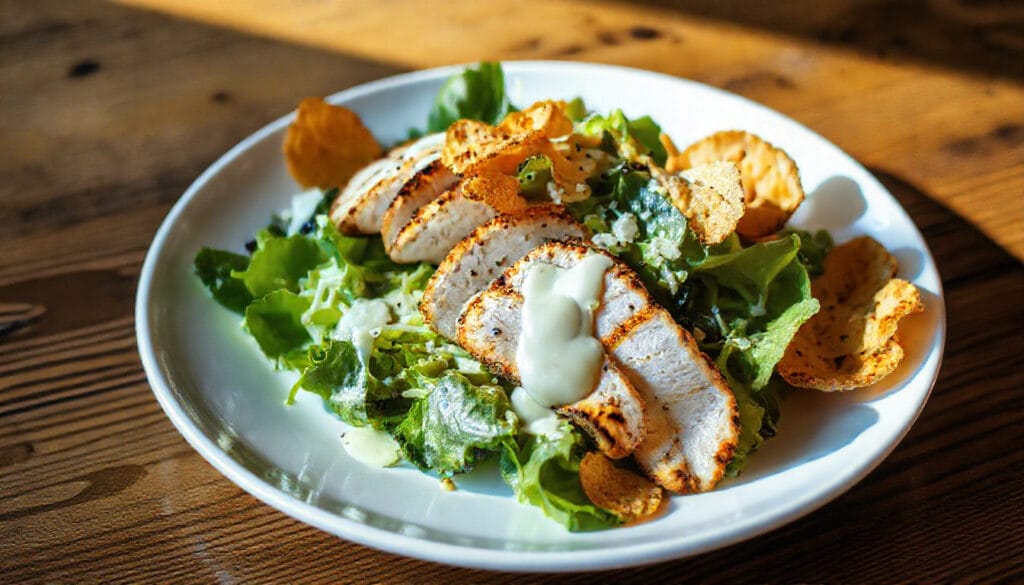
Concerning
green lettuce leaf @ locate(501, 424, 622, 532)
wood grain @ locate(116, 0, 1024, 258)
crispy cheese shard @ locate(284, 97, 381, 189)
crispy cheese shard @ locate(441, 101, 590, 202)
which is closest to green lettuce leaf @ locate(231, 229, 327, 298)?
crispy cheese shard @ locate(284, 97, 381, 189)

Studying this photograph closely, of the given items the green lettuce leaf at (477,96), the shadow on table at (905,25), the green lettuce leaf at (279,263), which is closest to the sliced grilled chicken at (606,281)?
the green lettuce leaf at (279,263)

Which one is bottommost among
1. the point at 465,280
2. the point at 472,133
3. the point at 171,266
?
the point at 171,266

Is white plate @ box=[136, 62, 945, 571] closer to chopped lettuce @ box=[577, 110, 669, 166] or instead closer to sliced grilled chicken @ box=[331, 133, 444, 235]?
chopped lettuce @ box=[577, 110, 669, 166]

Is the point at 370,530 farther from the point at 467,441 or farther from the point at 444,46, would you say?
the point at 444,46

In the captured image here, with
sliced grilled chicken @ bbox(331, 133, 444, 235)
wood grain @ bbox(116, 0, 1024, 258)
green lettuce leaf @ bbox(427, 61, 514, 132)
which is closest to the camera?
sliced grilled chicken @ bbox(331, 133, 444, 235)

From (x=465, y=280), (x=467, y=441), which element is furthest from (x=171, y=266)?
(x=467, y=441)

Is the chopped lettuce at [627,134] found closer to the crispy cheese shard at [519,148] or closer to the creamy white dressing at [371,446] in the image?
the crispy cheese shard at [519,148]

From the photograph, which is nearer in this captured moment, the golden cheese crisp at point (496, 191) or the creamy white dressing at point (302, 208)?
the golden cheese crisp at point (496, 191)
